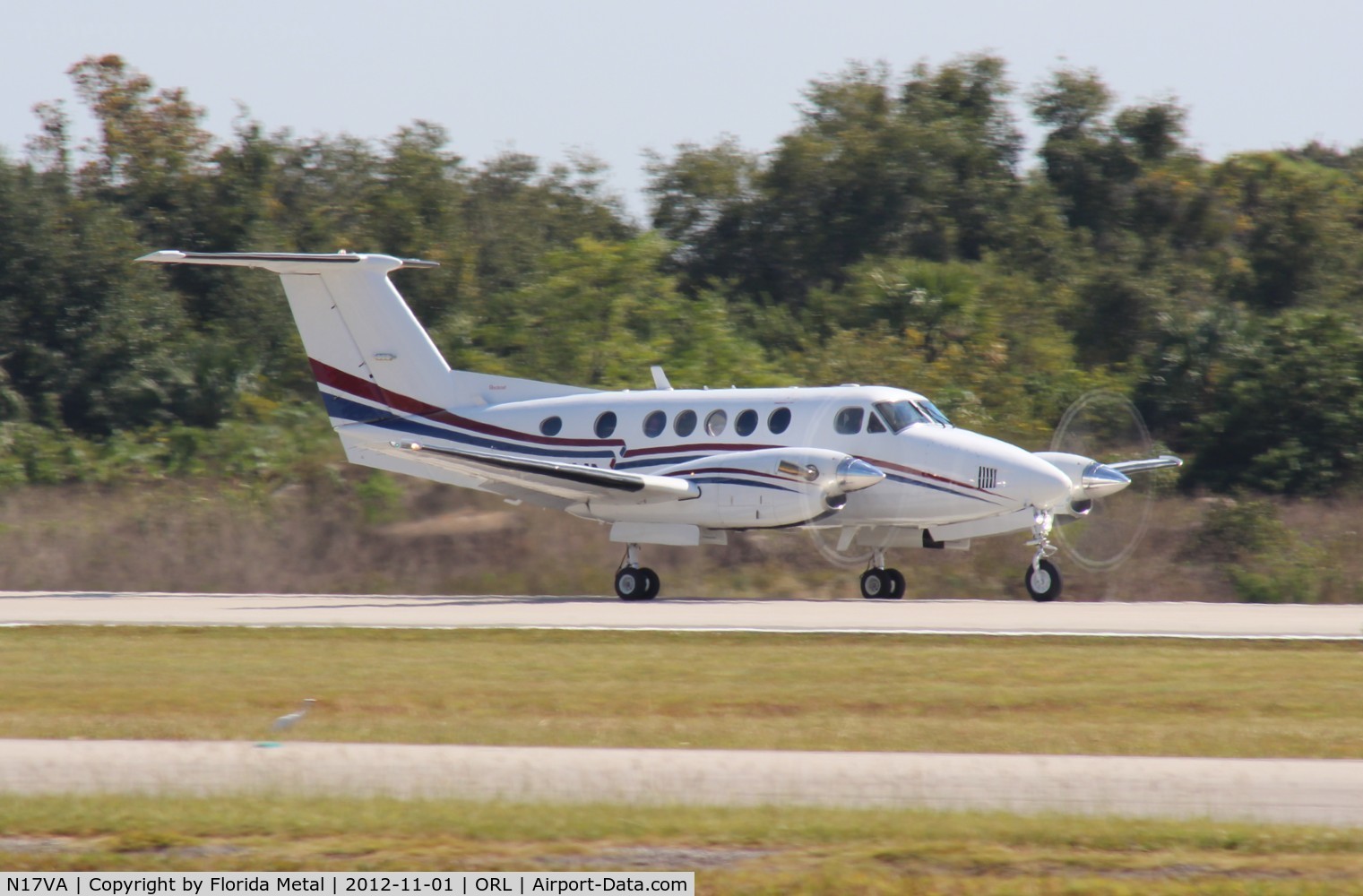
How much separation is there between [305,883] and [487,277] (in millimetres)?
39306

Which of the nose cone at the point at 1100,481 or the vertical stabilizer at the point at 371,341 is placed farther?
the vertical stabilizer at the point at 371,341

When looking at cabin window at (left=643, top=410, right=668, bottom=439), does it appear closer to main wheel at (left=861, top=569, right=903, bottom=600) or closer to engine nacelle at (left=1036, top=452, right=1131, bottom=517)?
main wheel at (left=861, top=569, right=903, bottom=600)

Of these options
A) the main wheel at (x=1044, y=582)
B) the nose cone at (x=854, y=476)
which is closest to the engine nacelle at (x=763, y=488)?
the nose cone at (x=854, y=476)

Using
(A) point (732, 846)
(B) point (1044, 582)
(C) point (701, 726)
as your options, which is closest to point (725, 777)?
(A) point (732, 846)

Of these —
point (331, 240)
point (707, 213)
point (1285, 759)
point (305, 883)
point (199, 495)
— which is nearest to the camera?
point (305, 883)

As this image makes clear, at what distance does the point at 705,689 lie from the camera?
1257 cm

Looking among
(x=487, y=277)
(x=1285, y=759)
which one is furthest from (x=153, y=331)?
(x=1285, y=759)

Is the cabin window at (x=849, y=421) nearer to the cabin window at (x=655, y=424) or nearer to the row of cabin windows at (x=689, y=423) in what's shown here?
the row of cabin windows at (x=689, y=423)

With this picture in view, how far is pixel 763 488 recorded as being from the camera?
20688mm

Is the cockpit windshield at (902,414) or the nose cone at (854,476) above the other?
Answer: the cockpit windshield at (902,414)

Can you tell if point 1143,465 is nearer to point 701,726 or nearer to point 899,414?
point 899,414

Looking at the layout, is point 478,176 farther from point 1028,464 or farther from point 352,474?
point 1028,464

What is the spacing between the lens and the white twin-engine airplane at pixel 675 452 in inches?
808

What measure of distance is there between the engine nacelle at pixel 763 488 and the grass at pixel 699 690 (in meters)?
4.66
